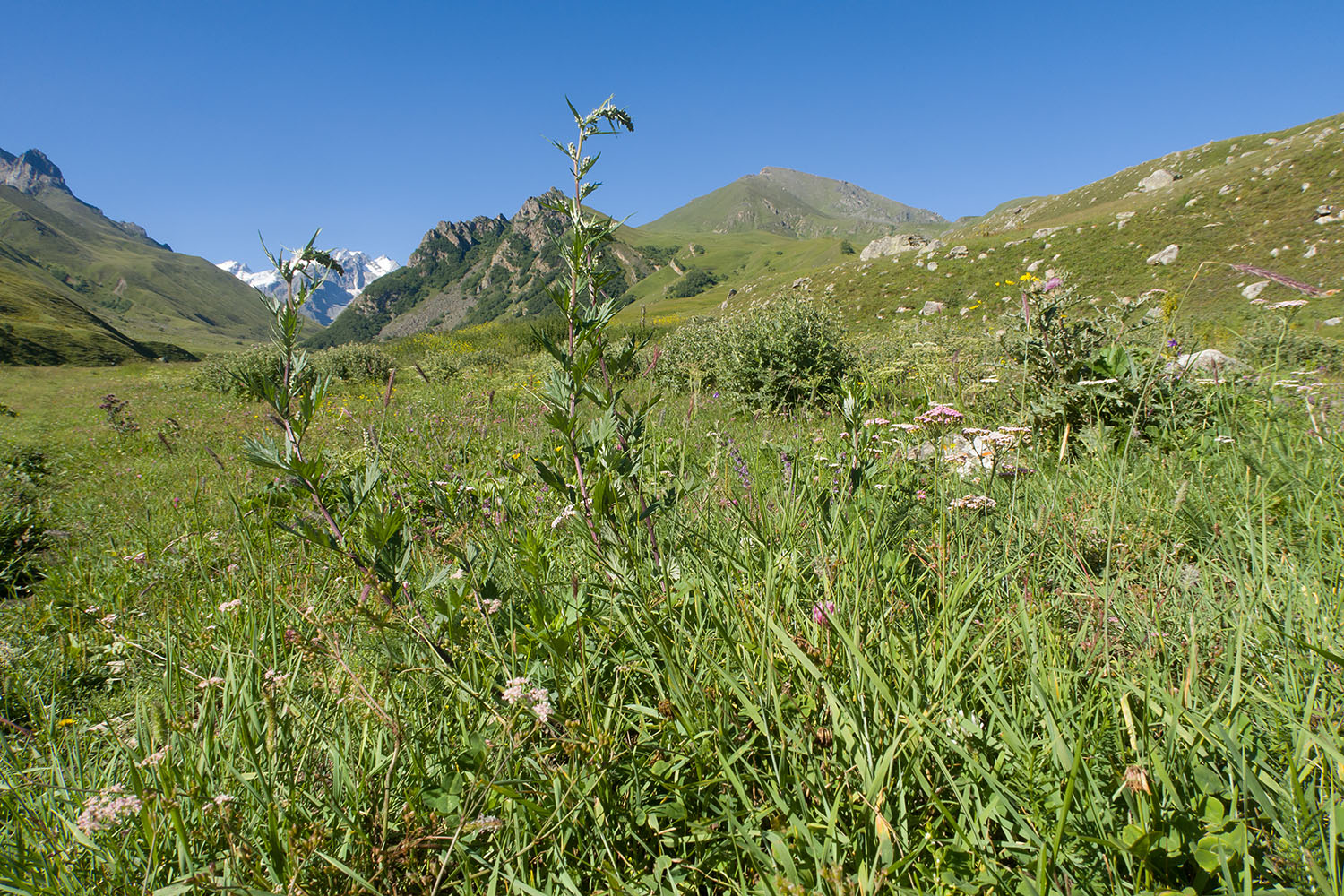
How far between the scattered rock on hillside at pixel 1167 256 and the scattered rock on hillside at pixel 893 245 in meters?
21.2

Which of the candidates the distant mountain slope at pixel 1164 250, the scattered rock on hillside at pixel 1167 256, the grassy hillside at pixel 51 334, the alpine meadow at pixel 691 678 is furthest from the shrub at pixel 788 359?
the grassy hillside at pixel 51 334

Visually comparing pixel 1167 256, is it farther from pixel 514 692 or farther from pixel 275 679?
pixel 275 679

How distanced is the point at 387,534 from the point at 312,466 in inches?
11.6

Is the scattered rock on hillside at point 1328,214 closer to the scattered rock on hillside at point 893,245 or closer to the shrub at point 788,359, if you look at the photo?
the scattered rock on hillside at point 893,245

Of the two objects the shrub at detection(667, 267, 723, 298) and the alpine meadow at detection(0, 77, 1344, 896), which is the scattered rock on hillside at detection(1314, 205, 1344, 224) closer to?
the alpine meadow at detection(0, 77, 1344, 896)

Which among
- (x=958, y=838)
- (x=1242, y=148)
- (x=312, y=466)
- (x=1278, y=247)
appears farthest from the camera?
(x=1242, y=148)

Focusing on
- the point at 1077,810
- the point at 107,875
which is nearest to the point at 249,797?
the point at 107,875

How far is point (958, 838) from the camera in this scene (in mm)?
1071

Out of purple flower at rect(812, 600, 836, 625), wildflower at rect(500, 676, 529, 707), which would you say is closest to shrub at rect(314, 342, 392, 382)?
wildflower at rect(500, 676, 529, 707)

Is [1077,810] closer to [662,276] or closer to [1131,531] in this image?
[1131,531]

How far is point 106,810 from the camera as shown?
107 centimetres

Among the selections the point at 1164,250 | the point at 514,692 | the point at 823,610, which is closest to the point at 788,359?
the point at 823,610

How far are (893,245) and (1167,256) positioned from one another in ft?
105

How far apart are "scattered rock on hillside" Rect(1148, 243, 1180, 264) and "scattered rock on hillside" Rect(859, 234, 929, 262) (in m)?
21.2
